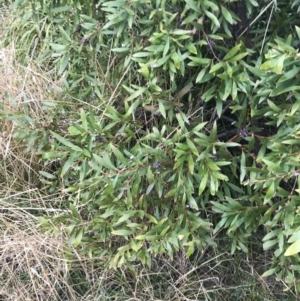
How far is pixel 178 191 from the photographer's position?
4.31ft

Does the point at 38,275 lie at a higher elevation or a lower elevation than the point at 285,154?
lower

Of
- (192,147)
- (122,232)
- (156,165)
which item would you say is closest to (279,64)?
(192,147)

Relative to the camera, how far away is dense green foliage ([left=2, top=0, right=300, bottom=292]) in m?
1.22

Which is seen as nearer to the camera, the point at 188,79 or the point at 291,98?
the point at 291,98

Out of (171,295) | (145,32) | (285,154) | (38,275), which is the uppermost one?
(145,32)

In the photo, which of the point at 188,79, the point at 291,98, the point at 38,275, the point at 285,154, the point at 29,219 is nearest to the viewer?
the point at 285,154

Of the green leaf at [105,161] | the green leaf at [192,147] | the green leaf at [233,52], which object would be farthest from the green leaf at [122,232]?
the green leaf at [233,52]

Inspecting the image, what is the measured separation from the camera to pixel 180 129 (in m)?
1.33

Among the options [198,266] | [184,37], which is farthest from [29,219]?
[184,37]

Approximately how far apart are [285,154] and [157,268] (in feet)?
2.22

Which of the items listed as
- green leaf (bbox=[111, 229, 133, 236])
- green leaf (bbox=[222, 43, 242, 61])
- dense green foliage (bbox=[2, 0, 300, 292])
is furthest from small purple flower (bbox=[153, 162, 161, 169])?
green leaf (bbox=[222, 43, 242, 61])

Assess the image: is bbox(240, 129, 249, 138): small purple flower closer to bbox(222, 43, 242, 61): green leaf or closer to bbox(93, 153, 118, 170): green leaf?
bbox(222, 43, 242, 61): green leaf

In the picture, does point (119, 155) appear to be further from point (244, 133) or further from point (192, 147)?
point (244, 133)

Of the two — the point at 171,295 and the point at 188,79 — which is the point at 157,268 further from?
the point at 188,79
